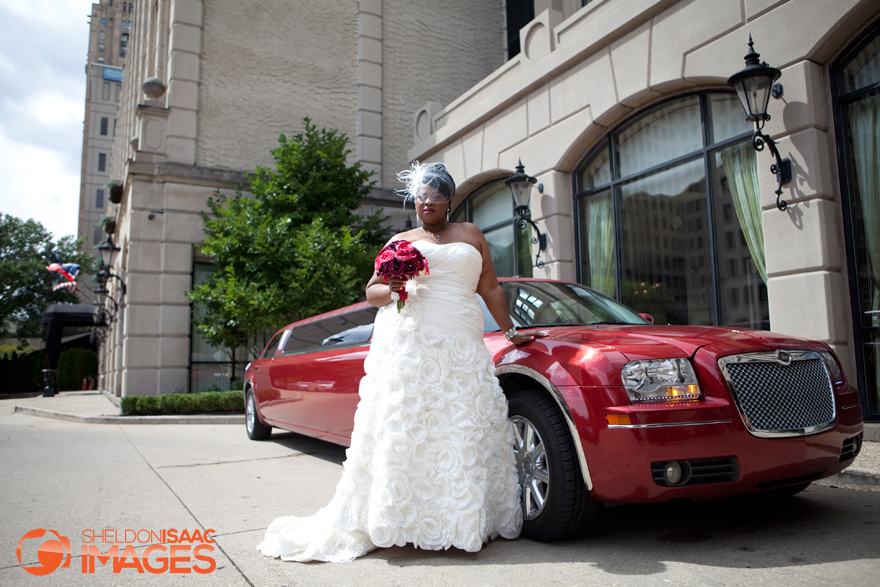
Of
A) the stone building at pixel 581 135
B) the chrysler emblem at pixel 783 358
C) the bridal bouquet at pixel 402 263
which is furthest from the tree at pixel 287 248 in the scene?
the chrysler emblem at pixel 783 358

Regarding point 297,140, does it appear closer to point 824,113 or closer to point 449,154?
point 449,154

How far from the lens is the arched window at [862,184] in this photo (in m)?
6.07

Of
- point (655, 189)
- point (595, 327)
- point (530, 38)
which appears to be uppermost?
point (530, 38)

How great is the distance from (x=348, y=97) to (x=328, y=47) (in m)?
1.40

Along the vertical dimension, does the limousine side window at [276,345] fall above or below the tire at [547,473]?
above

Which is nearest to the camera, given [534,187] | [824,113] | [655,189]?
[824,113]

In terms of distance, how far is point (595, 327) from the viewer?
3.88 metres

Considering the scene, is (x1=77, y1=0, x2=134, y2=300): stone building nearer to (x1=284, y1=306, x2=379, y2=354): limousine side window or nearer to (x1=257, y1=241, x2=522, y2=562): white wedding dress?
(x1=284, y1=306, x2=379, y2=354): limousine side window

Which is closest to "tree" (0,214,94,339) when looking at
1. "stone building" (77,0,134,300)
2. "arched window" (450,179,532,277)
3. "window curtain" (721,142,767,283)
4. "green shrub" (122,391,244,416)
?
"stone building" (77,0,134,300)

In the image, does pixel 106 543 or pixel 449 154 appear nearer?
pixel 106 543

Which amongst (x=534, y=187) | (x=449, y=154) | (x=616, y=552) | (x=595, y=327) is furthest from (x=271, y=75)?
(x=616, y=552)

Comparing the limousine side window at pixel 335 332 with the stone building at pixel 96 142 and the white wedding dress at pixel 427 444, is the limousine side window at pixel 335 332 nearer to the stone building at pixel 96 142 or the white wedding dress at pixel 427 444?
the white wedding dress at pixel 427 444

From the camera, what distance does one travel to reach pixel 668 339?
315cm

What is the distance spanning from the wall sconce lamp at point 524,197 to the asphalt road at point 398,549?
545 cm
